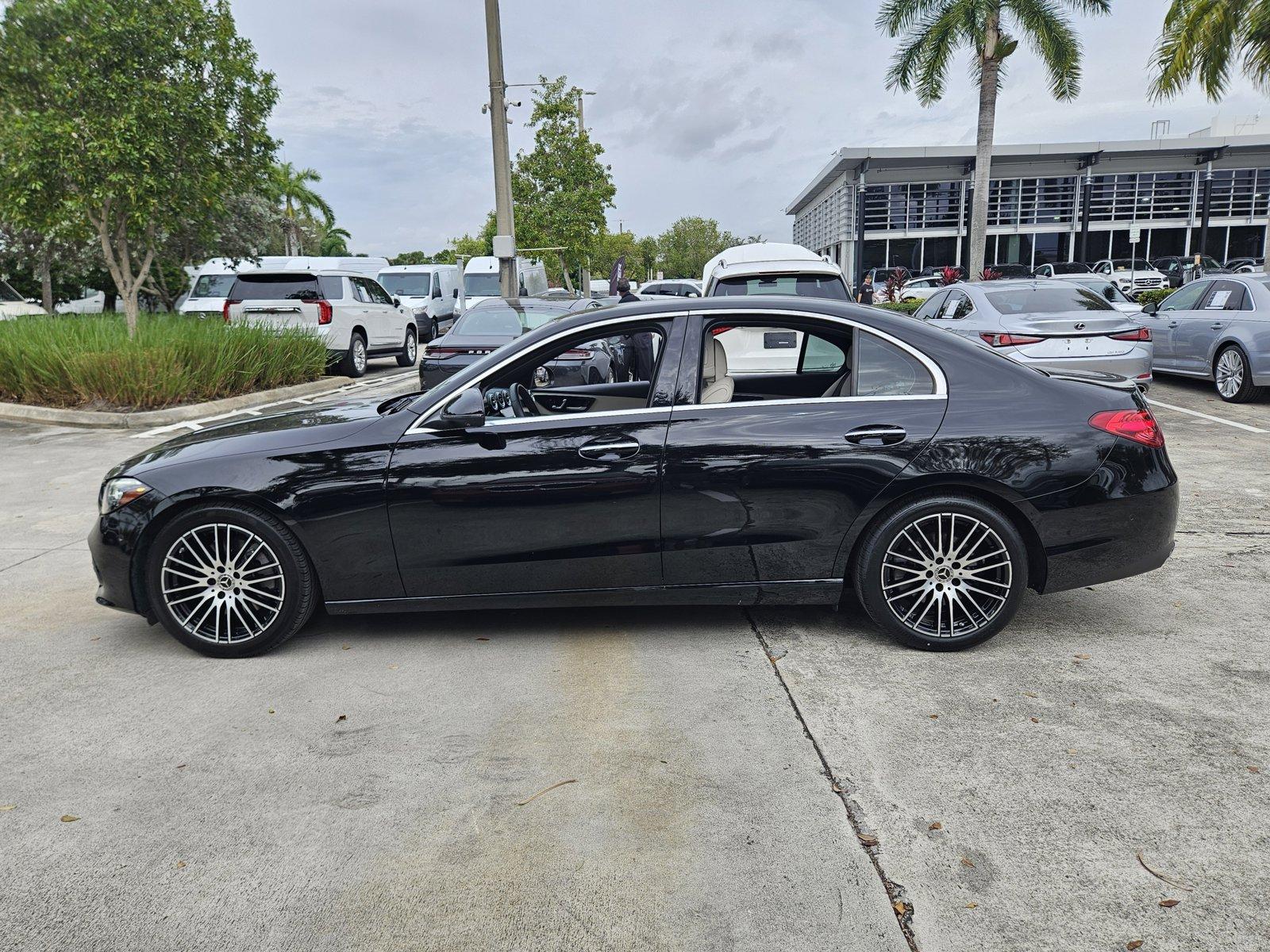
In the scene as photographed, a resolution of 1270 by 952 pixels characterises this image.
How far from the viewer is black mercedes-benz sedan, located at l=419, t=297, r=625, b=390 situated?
9.23 m

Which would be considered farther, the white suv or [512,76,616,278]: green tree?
[512,76,616,278]: green tree

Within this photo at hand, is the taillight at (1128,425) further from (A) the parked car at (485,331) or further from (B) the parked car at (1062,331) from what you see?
Answer: (A) the parked car at (485,331)

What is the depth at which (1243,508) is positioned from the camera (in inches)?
273

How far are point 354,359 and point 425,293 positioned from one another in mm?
8403

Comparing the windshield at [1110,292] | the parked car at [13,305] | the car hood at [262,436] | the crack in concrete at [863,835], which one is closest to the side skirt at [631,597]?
the crack in concrete at [863,835]

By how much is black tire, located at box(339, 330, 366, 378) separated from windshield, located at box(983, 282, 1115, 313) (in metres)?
10.6

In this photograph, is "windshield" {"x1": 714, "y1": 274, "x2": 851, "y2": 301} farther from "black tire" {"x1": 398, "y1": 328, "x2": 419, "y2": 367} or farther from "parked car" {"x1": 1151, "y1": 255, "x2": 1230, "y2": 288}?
"parked car" {"x1": 1151, "y1": 255, "x2": 1230, "y2": 288}

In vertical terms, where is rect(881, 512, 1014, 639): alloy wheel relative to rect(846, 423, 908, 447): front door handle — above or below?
below

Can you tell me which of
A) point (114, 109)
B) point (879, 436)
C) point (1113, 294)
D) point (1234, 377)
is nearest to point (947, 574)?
point (879, 436)

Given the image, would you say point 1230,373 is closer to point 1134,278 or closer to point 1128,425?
point 1128,425

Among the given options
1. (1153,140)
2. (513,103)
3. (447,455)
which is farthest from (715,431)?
(1153,140)

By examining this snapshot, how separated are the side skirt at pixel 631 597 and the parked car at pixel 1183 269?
36.1 meters

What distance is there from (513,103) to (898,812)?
18960 millimetres

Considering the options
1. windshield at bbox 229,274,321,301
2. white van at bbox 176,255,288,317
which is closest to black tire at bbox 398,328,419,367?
white van at bbox 176,255,288,317
